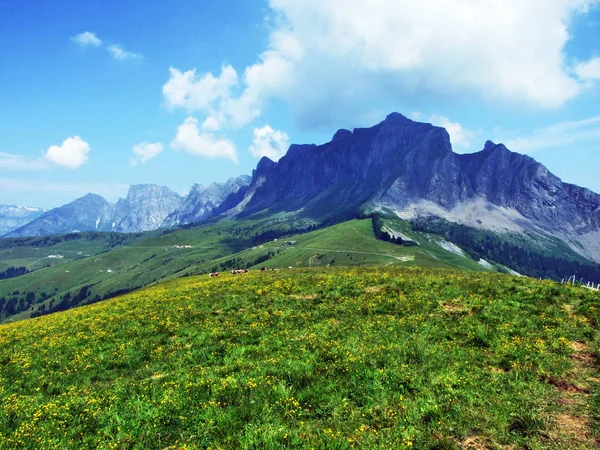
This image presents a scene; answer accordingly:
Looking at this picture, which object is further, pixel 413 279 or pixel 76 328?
pixel 413 279

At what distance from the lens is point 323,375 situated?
16.6 metres

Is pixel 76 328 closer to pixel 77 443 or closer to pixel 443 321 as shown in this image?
pixel 77 443

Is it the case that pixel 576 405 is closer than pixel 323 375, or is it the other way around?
pixel 576 405

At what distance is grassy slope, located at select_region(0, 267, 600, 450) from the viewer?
12375 millimetres

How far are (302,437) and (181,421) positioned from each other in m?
4.91

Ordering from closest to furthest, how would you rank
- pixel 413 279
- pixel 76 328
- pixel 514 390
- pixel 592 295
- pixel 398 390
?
Answer: 1. pixel 514 390
2. pixel 398 390
3. pixel 592 295
4. pixel 76 328
5. pixel 413 279

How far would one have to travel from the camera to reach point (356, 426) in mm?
12664

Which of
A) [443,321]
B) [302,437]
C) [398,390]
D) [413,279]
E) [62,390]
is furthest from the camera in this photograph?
[413,279]

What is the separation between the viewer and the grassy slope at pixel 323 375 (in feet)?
40.6

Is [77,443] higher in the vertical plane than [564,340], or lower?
lower

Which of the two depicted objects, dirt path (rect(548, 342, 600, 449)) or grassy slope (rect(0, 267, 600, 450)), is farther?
grassy slope (rect(0, 267, 600, 450))

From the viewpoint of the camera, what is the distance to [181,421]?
1366 cm

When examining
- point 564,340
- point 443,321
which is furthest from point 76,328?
point 564,340

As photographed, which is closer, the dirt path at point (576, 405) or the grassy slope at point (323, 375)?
the dirt path at point (576, 405)
